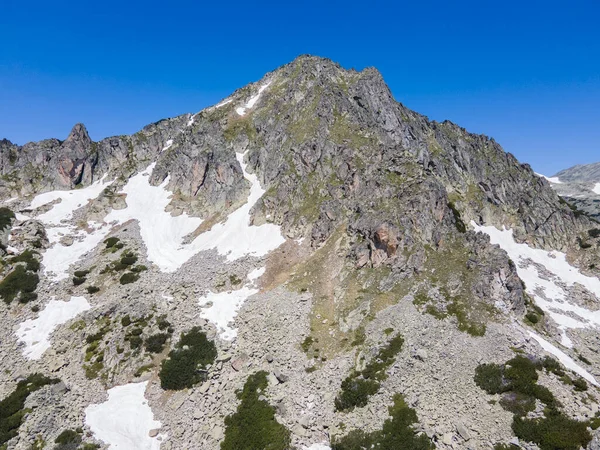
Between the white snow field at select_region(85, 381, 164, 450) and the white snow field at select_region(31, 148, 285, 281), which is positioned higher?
Answer: the white snow field at select_region(31, 148, 285, 281)

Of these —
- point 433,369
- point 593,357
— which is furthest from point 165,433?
point 593,357

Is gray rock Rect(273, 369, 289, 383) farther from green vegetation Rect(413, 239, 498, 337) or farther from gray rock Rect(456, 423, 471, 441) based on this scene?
green vegetation Rect(413, 239, 498, 337)

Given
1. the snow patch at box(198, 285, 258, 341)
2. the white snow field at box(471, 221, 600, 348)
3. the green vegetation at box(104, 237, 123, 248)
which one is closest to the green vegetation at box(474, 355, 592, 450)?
the white snow field at box(471, 221, 600, 348)

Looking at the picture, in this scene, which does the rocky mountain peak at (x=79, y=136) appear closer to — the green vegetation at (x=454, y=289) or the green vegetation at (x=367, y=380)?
the green vegetation at (x=454, y=289)

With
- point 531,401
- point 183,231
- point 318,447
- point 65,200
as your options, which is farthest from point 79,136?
point 531,401

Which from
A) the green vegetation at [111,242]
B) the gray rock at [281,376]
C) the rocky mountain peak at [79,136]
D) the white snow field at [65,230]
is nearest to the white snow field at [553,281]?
the gray rock at [281,376]

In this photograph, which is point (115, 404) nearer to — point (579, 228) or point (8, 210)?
point (8, 210)
